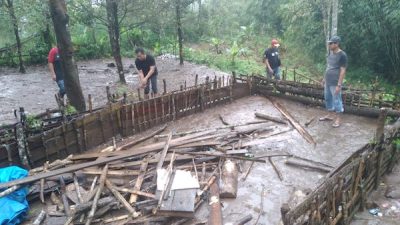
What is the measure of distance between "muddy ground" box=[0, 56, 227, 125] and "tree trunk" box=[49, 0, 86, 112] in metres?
2.53

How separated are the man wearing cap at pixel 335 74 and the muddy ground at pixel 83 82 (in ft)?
21.8

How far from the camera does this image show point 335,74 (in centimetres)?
791

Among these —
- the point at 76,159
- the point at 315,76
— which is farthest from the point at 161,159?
the point at 315,76

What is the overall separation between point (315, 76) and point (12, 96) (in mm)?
14655

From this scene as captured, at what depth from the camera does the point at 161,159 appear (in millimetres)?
6156

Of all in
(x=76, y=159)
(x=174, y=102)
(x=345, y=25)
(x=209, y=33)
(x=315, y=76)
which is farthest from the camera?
(x=209, y=33)

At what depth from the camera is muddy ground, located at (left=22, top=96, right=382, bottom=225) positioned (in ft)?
17.3

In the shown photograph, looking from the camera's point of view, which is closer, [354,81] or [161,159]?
[161,159]

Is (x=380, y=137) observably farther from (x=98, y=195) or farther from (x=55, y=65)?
(x=55, y=65)

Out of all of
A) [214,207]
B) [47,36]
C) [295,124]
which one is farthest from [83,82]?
[214,207]

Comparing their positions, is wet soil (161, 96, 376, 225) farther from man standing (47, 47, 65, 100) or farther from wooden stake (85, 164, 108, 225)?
man standing (47, 47, 65, 100)

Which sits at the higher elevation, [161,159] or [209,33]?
[209,33]

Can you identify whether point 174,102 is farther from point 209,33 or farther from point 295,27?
point 209,33

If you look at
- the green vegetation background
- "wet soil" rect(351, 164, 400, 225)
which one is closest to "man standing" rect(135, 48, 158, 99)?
the green vegetation background
